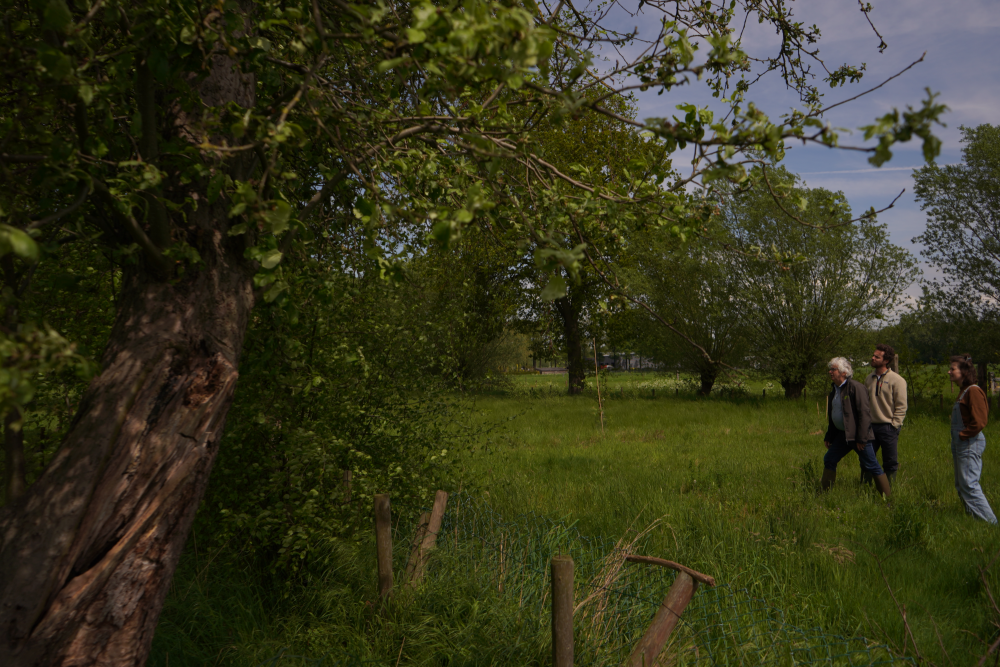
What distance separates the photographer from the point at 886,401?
7.53 meters

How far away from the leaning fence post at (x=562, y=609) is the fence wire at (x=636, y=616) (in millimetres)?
674

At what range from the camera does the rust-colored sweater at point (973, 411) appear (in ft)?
20.9

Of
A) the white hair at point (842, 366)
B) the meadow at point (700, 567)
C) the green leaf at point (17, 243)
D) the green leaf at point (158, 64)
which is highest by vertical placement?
the green leaf at point (158, 64)

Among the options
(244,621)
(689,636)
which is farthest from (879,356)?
(244,621)

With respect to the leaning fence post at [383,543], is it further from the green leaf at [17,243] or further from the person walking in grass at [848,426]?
the person walking in grass at [848,426]

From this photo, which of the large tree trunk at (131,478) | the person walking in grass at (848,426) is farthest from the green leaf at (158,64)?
the person walking in grass at (848,426)

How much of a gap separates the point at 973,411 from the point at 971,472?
0.70m

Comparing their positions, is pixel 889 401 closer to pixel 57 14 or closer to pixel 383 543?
pixel 383 543

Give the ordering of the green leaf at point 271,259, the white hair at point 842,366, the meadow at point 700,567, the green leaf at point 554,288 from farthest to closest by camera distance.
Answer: the white hair at point 842,366 < the meadow at point 700,567 < the green leaf at point 271,259 < the green leaf at point 554,288

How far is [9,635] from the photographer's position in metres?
2.20

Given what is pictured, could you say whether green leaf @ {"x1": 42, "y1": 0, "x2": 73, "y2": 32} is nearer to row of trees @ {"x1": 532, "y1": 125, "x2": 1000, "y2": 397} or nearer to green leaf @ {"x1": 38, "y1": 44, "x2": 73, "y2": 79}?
green leaf @ {"x1": 38, "y1": 44, "x2": 73, "y2": 79}

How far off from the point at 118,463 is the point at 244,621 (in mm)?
2544

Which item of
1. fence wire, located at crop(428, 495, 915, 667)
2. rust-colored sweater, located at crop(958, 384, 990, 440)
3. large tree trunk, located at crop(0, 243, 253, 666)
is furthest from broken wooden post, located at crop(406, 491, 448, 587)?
rust-colored sweater, located at crop(958, 384, 990, 440)

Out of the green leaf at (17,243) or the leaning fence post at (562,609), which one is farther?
the leaning fence post at (562,609)
